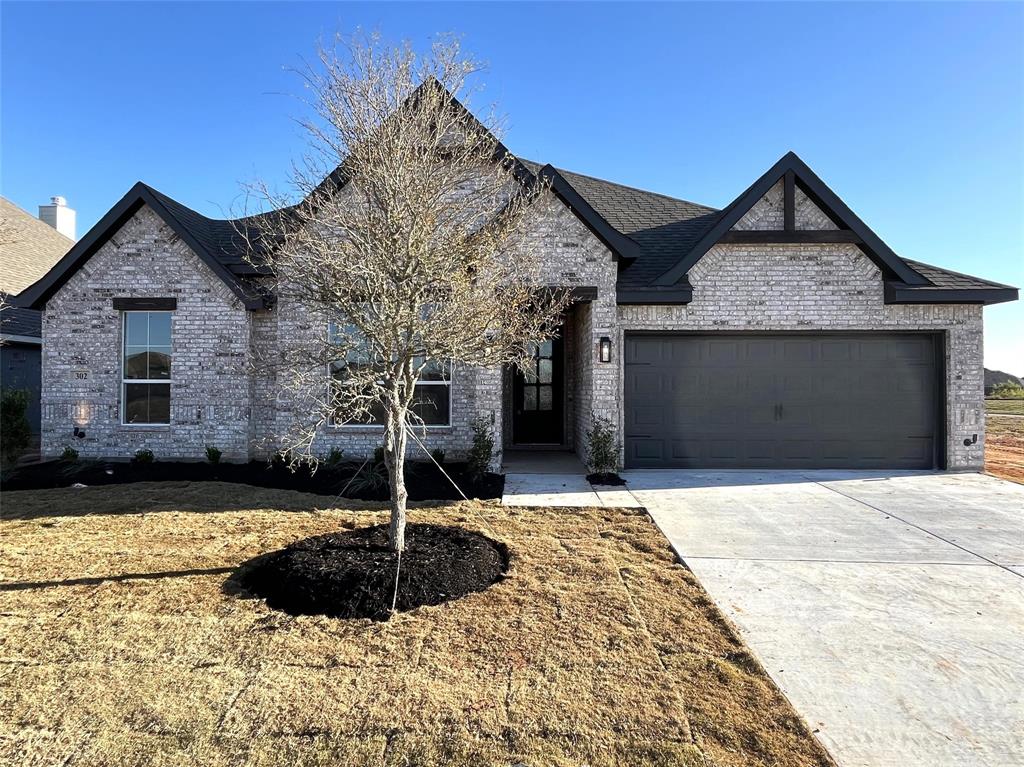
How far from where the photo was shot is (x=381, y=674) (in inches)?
123

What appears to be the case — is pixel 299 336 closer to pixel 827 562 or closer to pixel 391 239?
pixel 391 239

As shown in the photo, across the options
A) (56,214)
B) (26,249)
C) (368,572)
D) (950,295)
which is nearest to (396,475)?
(368,572)

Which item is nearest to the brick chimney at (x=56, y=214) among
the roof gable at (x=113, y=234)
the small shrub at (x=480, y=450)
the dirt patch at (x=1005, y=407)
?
the roof gable at (x=113, y=234)

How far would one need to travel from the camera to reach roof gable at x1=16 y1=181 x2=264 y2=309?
9359 millimetres

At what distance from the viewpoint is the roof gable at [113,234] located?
936cm

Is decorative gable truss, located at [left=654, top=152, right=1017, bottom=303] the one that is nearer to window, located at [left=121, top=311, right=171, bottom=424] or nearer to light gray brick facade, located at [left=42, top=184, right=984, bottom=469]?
light gray brick facade, located at [left=42, top=184, right=984, bottom=469]

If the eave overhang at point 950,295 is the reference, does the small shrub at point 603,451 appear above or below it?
below

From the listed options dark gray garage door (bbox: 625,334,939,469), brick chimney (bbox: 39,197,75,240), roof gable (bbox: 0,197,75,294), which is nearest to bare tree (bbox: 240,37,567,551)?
dark gray garage door (bbox: 625,334,939,469)

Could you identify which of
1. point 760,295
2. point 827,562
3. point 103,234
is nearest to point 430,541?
point 827,562

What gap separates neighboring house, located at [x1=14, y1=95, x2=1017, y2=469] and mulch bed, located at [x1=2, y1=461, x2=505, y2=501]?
17.6 inches

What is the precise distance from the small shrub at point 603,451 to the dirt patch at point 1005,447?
6.74 meters

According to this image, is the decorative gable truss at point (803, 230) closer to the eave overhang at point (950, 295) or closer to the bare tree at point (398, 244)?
the eave overhang at point (950, 295)

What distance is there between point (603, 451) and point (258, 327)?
6501mm

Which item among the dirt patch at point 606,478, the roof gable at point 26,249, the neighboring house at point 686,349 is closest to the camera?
the dirt patch at point 606,478
